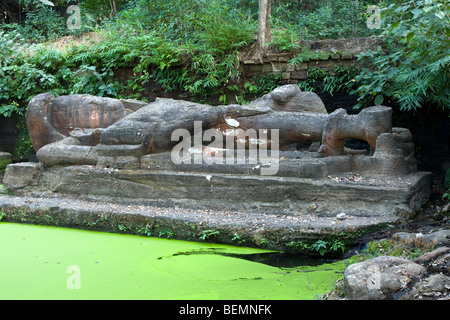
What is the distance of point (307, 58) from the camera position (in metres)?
6.82

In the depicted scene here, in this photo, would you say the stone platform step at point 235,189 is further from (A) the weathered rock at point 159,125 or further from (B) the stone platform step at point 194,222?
(A) the weathered rock at point 159,125

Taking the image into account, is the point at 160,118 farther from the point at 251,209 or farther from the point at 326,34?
the point at 326,34

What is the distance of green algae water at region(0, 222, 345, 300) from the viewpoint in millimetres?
2811

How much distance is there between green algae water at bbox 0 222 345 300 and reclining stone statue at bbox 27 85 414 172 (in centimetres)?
121

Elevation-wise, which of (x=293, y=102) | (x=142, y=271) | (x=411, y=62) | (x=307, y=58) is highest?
(x=307, y=58)

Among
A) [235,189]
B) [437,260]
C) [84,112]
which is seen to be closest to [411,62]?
[235,189]

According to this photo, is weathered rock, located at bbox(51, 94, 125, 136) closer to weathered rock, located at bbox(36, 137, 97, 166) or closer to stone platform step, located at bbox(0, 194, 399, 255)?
weathered rock, located at bbox(36, 137, 97, 166)

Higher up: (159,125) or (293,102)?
(293,102)

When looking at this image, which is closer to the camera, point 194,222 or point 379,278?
point 379,278

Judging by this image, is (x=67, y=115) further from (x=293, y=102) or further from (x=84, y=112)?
(x=293, y=102)

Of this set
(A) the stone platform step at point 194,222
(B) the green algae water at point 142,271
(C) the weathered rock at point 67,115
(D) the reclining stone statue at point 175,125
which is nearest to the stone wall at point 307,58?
(D) the reclining stone statue at point 175,125

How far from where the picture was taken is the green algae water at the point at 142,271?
2.81 meters

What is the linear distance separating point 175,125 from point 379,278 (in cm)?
309

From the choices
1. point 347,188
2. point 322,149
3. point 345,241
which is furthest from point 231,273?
point 322,149
